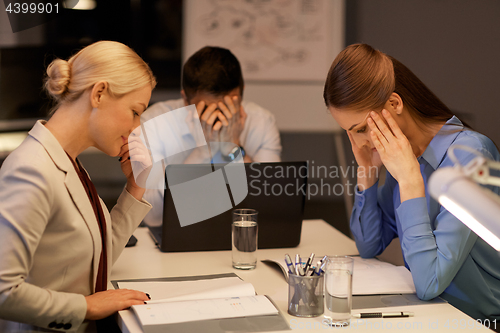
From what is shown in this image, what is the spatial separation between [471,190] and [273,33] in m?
2.93

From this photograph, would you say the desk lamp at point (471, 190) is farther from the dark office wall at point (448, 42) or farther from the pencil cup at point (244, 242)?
the dark office wall at point (448, 42)

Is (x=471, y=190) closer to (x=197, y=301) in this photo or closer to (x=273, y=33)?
(x=197, y=301)

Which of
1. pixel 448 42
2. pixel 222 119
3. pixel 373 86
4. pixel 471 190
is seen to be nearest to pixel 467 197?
pixel 471 190

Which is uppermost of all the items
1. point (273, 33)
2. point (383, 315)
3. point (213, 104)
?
point (273, 33)

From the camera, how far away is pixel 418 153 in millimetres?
1348

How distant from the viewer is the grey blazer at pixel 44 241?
3.01 feet

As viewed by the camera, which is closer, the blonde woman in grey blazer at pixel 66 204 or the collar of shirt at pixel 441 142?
the blonde woman in grey blazer at pixel 66 204

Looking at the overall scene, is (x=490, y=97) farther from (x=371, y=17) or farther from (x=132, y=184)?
(x=132, y=184)

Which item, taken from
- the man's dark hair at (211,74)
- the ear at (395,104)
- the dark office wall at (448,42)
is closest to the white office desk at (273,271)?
the ear at (395,104)

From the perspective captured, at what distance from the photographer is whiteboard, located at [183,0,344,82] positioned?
3322 mm

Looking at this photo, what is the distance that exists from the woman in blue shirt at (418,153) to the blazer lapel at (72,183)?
67 cm

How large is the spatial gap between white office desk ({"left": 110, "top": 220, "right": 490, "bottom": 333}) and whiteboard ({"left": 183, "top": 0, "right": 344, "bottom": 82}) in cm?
179

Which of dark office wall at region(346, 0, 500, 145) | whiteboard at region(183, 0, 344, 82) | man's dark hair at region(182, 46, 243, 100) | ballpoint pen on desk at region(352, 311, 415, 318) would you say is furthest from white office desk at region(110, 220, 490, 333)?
dark office wall at region(346, 0, 500, 145)

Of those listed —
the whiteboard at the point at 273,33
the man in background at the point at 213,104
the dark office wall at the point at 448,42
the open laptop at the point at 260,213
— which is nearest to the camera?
the open laptop at the point at 260,213
